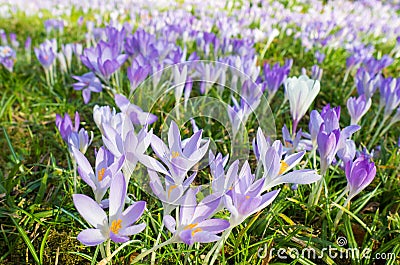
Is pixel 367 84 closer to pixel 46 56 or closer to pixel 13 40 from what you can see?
pixel 46 56

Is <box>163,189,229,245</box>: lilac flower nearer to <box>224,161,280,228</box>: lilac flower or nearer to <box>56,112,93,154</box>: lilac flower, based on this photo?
<box>224,161,280,228</box>: lilac flower

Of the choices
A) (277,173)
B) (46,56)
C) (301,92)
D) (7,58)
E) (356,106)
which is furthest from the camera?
(7,58)

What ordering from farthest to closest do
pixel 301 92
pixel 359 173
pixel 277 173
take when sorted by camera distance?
pixel 301 92 → pixel 359 173 → pixel 277 173

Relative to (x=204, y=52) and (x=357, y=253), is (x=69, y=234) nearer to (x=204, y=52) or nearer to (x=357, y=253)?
(x=357, y=253)

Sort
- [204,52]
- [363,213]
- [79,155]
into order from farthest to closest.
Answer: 1. [204,52]
2. [363,213]
3. [79,155]

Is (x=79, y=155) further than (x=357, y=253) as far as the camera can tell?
No

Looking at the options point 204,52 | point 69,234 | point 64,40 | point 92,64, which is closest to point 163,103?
point 92,64

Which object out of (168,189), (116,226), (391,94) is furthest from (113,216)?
(391,94)

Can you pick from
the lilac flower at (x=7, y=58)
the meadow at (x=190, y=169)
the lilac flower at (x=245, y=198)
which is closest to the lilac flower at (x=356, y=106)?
the meadow at (x=190, y=169)
